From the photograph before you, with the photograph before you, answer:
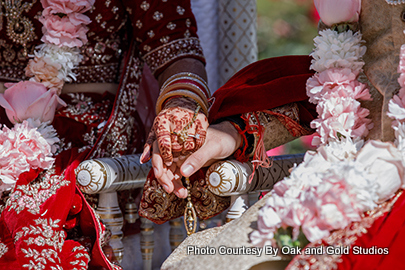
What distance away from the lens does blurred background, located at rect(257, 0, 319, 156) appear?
486 cm

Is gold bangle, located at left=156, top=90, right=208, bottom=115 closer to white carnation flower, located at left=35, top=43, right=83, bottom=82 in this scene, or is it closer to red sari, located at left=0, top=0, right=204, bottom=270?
red sari, located at left=0, top=0, right=204, bottom=270

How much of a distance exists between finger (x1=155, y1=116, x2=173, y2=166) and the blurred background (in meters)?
3.93

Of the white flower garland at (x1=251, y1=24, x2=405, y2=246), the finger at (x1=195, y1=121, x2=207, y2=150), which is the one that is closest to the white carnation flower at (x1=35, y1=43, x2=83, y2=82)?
the finger at (x1=195, y1=121, x2=207, y2=150)

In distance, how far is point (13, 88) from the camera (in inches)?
51.0

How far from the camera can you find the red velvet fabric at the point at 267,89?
112 centimetres

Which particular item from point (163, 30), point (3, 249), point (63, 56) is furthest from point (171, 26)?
point (3, 249)

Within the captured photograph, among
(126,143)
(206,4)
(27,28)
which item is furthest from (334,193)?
(206,4)

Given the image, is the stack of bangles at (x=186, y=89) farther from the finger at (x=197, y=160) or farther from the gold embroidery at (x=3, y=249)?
the gold embroidery at (x=3, y=249)

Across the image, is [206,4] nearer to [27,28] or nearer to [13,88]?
[27,28]

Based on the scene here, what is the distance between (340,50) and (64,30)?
0.82 metres

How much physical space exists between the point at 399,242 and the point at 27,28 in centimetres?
121

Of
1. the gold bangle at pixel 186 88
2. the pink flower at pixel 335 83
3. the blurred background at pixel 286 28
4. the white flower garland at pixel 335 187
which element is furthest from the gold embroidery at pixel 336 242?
the blurred background at pixel 286 28

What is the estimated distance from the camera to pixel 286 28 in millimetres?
4988

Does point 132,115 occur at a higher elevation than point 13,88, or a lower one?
lower
